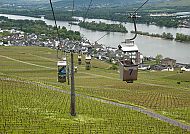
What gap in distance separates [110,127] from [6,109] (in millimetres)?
3454

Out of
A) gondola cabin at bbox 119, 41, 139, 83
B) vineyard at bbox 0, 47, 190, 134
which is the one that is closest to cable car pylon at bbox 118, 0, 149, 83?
gondola cabin at bbox 119, 41, 139, 83

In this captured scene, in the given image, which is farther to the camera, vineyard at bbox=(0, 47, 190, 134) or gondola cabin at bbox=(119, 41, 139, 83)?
vineyard at bbox=(0, 47, 190, 134)

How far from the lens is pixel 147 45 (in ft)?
218

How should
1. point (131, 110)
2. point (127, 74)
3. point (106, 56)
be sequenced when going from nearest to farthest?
point (127, 74) → point (131, 110) → point (106, 56)

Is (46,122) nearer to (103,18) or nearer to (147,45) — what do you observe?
(147,45)

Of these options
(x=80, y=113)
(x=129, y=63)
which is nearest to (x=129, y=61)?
(x=129, y=63)

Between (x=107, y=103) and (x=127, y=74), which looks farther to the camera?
(x=107, y=103)

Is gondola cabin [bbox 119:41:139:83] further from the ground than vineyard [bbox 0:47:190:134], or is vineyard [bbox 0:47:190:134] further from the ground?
gondola cabin [bbox 119:41:139:83]

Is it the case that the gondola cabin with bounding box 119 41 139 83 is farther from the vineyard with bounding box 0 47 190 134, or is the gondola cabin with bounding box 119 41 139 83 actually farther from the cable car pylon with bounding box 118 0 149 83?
the vineyard with bounding box 0 47 190 134

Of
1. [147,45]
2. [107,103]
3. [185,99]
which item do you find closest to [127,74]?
[107,103]

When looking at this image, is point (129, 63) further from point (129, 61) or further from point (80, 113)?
point (80, 113)

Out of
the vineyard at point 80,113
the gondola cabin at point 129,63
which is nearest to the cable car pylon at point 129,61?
the gondola cabin at point 129,63

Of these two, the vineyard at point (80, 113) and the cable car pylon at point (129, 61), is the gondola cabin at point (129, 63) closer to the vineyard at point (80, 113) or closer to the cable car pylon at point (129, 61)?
the cable car pylon at point (129, 61)

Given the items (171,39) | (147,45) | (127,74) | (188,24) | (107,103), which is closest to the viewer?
(127,74)
